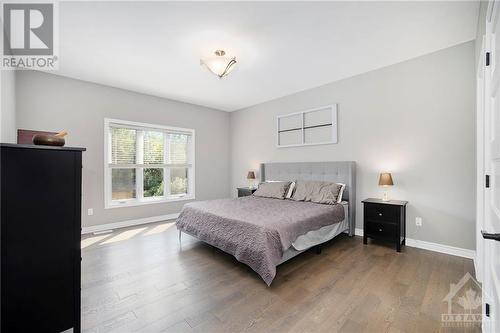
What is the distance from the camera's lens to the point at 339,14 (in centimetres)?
221

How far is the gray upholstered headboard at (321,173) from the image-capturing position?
12.0 ft

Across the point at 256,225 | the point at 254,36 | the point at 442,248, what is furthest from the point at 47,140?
the point at 442,248

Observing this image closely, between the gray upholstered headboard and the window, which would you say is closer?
the gray upholstered headboard

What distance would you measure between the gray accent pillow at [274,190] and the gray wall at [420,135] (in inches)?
35.9

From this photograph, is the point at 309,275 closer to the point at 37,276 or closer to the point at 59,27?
the point at 37,276

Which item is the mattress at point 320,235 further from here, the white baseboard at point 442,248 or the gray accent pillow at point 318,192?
the white baseboard at point 442,248

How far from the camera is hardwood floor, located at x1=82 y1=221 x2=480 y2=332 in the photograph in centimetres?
167

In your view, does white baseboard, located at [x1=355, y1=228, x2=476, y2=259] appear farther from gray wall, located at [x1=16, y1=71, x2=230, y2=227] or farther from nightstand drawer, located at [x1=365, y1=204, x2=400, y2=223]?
gray wall, located at [x1=16, y1=71, x2=230, y2=227]

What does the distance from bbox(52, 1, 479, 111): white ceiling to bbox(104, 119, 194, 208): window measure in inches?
43.6

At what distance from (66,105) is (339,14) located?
425cm

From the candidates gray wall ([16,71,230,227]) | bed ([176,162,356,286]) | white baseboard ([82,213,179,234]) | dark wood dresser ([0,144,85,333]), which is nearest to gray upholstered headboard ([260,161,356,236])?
bed ([176,162,356,286])

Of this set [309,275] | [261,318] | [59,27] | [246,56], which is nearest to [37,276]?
[261,318]

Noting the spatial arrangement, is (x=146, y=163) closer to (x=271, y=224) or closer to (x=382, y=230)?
(x=271, y=224)

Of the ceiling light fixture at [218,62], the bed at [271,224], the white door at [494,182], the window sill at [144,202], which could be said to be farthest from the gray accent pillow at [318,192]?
the window sill at [144,202]
